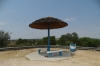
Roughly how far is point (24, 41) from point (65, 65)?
1096 cm

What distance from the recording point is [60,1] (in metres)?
9.28

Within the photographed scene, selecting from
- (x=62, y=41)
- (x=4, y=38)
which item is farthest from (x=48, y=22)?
(x=4, y=38)

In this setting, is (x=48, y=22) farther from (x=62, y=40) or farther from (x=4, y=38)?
(x=4, y=38)

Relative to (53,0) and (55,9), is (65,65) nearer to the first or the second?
(53,0)

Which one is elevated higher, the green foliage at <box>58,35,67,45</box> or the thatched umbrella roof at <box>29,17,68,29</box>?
the thatched umbrella roof at <box>29,17,68,29</box>

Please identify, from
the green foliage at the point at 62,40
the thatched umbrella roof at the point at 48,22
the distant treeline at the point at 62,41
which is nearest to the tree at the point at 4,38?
the distant treeline at the point at 62,41

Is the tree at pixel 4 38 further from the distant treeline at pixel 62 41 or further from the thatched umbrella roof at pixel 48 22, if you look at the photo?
the thatched umbrella roof at pixel 48 22

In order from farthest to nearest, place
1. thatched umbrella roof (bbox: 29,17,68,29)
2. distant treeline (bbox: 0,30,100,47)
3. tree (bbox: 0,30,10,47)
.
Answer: tree (bbox: 0,30,10,47), distant treeline (bbox: 0,30,100,47), thatched umbrella roof (bbox: 29,17,68,29)

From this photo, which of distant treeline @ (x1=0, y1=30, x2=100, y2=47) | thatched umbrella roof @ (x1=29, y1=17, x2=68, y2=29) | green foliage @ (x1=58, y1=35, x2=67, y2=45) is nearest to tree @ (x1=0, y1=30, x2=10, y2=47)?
distant treeline @ (x1=0, y1=30, x2=100, y2=47)

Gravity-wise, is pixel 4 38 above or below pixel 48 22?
below

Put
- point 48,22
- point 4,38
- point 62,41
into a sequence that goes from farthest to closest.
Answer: point 62,41, point 4,38, point 48,22

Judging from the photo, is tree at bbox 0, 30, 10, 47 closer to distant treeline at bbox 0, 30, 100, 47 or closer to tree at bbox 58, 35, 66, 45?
distant treeline at bbox 0, 30, 100, 47

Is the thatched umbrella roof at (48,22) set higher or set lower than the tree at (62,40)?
higher

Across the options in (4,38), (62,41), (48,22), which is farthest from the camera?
(62,41)
